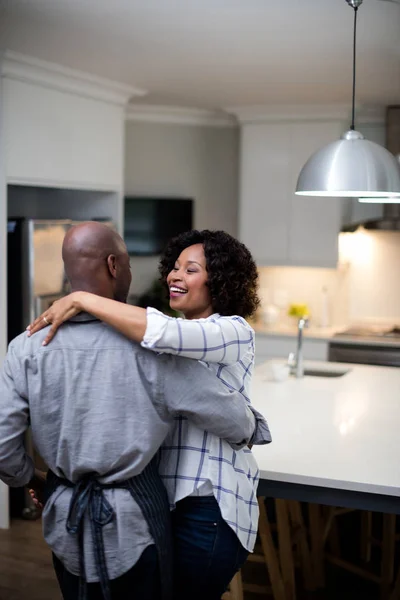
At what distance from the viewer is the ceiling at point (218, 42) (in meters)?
3.27

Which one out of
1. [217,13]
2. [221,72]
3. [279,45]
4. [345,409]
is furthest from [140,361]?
[221,72]

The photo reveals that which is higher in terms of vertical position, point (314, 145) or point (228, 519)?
point (314, 145)

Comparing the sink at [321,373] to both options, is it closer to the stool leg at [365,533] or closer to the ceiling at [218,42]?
the stool leg at [365,533]

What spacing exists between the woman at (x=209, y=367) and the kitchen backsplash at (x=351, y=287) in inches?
159

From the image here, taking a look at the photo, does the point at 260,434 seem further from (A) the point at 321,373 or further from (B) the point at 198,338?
(A) the point at 321,373

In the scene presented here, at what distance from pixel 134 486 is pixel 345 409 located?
5.96ft

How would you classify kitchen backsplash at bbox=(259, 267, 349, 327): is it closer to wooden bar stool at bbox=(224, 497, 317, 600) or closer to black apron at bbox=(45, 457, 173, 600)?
wooden bar stool at bbox=(224, 497, 317, 600)

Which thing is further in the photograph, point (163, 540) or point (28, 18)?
point (28, 18)

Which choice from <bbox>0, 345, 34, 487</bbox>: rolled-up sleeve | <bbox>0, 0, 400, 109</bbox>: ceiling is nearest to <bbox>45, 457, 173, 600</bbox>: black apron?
<bbox>0, 345, 34, 487</bbox>: rolled-up sleeve

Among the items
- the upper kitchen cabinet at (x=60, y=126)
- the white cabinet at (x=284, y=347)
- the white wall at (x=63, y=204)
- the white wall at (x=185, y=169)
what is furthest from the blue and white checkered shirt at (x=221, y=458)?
the white wall at (x=185, y=169)

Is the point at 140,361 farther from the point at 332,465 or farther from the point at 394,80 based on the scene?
the point at 394,80

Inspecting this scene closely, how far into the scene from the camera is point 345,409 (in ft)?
11.2

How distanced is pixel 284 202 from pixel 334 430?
10.7 ft

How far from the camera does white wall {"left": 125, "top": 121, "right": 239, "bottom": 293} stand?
625 centimetres
